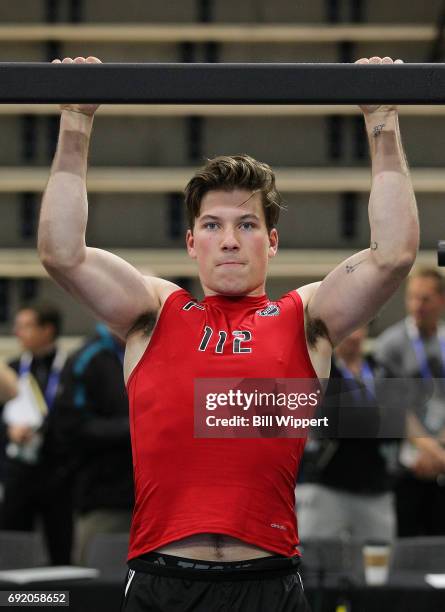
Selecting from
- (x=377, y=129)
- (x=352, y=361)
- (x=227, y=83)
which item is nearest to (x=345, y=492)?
(x=352, y=361)

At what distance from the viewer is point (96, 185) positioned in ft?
16.5

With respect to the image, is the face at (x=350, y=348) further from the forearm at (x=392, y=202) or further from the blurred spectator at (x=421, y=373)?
the forearm at (x=392, y=202)

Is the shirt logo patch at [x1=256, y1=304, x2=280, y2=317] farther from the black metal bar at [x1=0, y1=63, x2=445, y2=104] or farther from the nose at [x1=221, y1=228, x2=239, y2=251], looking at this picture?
the black metal bar at [x1=0, y1=63, x2=445, y2=104]

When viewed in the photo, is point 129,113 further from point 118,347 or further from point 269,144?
point 118,347

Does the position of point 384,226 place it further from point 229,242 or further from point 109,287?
point 109,287

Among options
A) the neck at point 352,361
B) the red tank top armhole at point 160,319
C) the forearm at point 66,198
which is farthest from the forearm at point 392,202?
the neck at point 352,361

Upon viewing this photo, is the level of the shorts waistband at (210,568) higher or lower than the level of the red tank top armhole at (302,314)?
lower

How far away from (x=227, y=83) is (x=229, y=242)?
1.14ft

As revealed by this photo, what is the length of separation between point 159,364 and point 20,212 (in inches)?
Result: 128

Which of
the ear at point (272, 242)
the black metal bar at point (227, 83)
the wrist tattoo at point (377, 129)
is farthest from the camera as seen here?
the ear at point (272, 242)

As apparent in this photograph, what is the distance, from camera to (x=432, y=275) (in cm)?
345

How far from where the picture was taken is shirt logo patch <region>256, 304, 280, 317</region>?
1982mm

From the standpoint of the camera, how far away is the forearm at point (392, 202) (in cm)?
184

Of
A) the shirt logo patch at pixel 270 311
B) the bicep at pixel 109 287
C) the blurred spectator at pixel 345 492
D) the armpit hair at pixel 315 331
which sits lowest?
the blurred spectator at pixel 345 492
